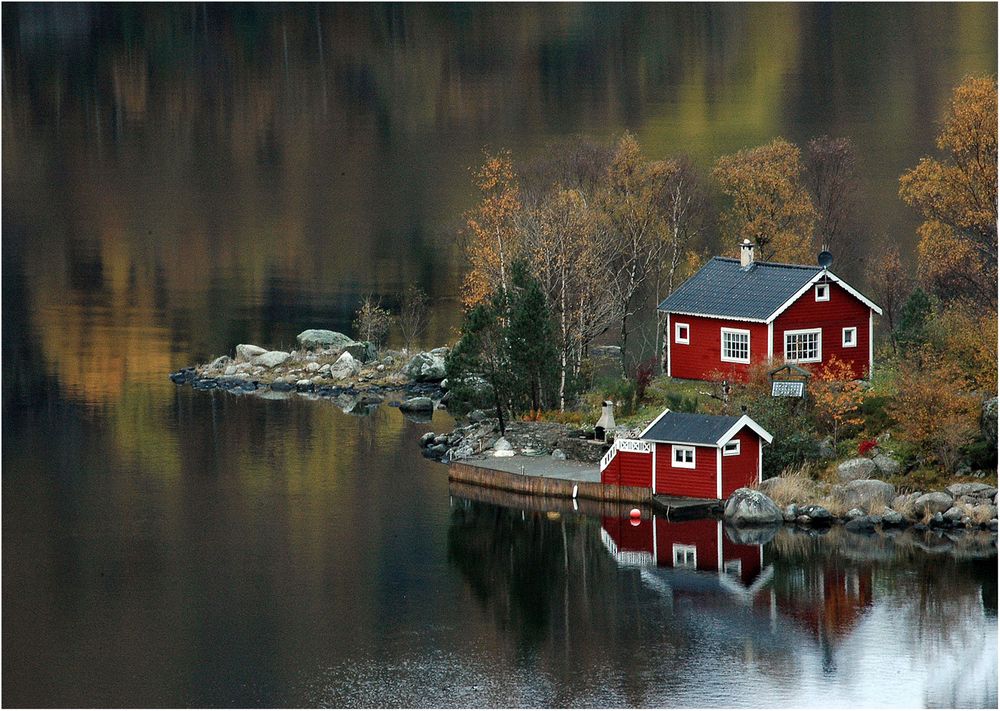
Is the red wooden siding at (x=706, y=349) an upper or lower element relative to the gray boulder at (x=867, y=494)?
upper

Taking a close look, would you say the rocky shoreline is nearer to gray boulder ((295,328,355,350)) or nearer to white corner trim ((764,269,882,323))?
gray boulder ((295,328,355,350))

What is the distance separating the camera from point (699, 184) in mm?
75500

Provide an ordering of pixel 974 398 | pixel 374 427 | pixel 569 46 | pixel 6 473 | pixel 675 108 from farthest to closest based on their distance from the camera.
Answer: pixel 569 46 < pixel 675 108 < pixel 374 427 < pixel 6 473 < pixel 974 398

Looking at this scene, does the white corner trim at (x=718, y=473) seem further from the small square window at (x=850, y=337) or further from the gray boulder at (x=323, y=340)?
the gray boulder at (x=323, y=340)

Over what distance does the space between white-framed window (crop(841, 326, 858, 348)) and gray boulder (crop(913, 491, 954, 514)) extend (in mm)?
10247

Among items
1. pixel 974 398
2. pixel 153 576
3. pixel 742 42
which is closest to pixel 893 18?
pixel 742 42

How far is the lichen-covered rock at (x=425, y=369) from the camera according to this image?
71062 millimetres

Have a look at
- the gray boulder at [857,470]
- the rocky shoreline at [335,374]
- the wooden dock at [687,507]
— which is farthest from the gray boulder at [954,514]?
the rocky shoreline at [335,374]

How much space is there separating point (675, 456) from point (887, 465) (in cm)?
561

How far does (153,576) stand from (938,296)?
33.9 metres

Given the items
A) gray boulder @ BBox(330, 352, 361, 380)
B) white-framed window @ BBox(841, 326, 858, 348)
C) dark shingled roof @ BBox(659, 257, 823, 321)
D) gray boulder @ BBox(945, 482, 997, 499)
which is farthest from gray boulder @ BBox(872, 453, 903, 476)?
gray boulder @ BBox(330, 352, 361, 380)

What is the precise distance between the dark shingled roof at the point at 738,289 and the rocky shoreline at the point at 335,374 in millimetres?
10960

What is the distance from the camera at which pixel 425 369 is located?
71.4 metres

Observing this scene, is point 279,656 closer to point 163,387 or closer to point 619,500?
point 619,500
